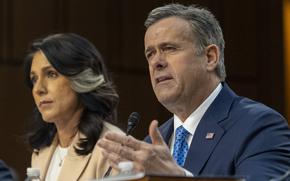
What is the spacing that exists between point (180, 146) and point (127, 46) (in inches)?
165

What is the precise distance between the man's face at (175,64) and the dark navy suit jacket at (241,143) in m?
0.16

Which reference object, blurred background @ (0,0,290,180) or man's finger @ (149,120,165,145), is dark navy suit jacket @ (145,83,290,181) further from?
blurred background @ (0,0,290,180)

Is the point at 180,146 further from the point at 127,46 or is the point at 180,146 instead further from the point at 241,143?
the point at 127,46

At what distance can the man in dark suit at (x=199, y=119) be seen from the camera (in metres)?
2.58

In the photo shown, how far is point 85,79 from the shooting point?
153 inches

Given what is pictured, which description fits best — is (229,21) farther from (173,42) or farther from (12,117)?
(173,42)

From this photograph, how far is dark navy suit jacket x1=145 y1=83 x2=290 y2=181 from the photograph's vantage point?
278 cm

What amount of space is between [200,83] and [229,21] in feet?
15.6

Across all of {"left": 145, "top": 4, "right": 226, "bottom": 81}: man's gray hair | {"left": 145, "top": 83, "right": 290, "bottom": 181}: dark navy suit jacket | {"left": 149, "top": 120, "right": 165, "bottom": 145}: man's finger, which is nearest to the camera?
{"left": 149, "top": 120, "right": 165, "bottom": 145}: man's finger

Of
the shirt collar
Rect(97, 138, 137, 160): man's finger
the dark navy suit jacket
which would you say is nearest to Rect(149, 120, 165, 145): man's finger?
Rect(97, 138, 137, 160): man's finger

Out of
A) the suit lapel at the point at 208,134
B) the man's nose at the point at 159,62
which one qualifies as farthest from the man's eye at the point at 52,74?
the suit lapel at the point at 208,134

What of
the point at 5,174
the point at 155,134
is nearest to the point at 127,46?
the point at 155,134

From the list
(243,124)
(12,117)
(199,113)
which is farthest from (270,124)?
(12,117)

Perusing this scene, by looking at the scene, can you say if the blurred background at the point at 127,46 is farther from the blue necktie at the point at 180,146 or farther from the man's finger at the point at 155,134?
the man's finger at the point at 155,134
